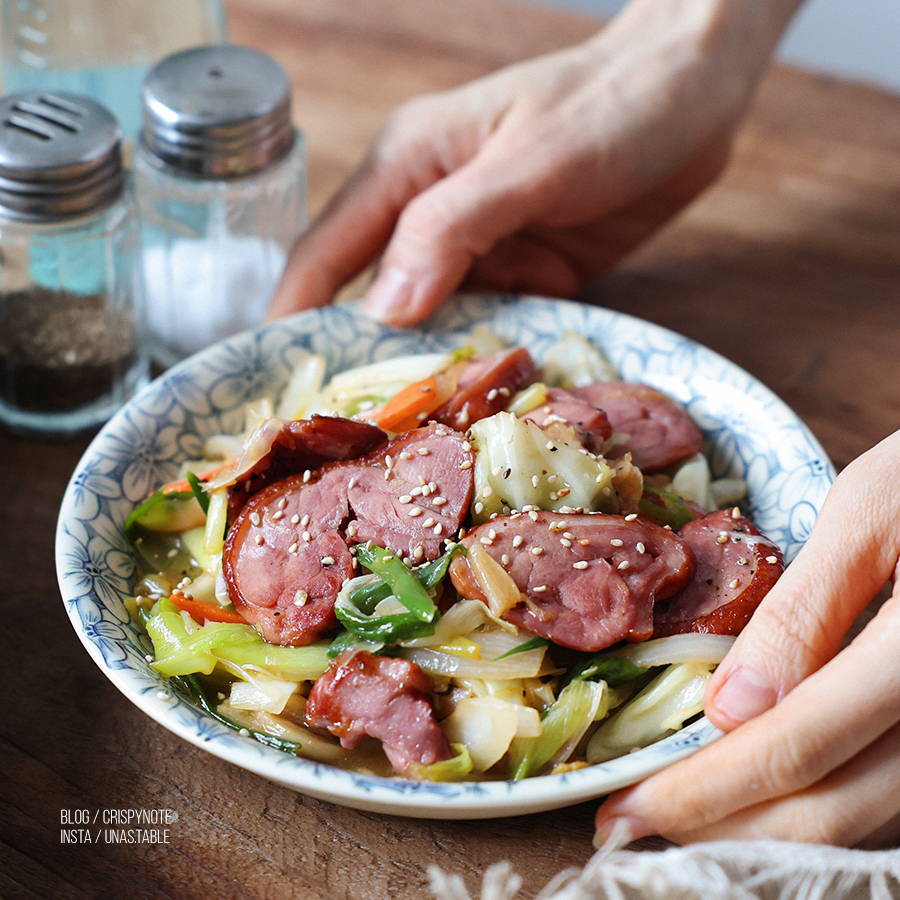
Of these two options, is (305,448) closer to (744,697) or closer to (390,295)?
(390,295)

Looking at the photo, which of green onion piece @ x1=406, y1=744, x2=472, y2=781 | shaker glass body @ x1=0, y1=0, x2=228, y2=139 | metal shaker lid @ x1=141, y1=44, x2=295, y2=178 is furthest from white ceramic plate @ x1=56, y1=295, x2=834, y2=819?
shaker glass body @ x1=0, y1=0, x2=228, y2=139

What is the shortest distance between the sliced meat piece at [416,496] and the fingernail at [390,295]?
0.73m

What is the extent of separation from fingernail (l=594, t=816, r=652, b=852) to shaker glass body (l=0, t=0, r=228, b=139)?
113 inches

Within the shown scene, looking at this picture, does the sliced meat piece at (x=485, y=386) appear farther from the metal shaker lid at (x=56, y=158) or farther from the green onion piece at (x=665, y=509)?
the metal shaker lid at (x=56, y=158)

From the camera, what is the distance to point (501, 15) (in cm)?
432

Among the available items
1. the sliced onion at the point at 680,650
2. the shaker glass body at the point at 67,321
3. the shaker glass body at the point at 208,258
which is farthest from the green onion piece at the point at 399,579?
the shaker glass body at the point at 208,258

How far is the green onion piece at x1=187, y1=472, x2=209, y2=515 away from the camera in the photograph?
209cm

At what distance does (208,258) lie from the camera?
3002 mm

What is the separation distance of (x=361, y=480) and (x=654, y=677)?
691 millimetres

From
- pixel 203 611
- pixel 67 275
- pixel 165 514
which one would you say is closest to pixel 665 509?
pixel 203 611

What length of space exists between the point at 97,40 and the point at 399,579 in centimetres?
260

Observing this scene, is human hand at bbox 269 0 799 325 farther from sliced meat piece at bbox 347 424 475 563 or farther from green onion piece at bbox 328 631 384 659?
green onion piece at bbox 328 631 384 659

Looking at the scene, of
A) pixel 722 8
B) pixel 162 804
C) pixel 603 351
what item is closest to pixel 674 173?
pixel 722 8

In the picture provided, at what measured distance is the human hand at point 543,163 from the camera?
106 inches
